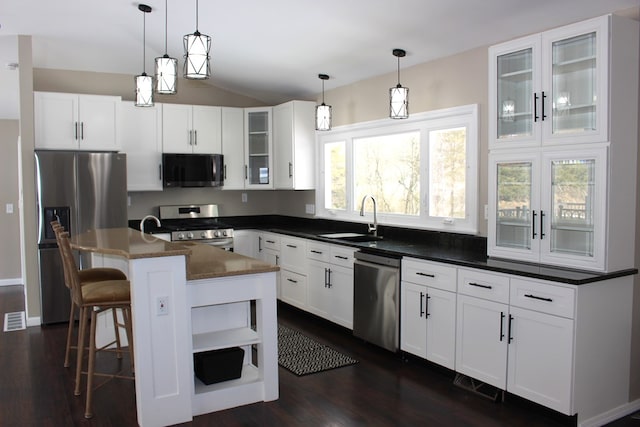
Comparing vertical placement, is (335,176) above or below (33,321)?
above

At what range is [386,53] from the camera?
187 inches

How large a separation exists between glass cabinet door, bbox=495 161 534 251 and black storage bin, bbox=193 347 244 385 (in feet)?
6.43

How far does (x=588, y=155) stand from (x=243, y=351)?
246 centimetres

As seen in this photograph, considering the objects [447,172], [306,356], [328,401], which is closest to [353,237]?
[447,172]

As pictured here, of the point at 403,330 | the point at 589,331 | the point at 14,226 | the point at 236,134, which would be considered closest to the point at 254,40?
the point at 236,134

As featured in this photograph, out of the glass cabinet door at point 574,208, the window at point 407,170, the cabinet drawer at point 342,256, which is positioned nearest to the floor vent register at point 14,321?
the cabinet drawer at point 342,256

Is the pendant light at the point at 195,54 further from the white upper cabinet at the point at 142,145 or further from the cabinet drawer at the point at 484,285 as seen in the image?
the white upper cabinet at the point at 142,145

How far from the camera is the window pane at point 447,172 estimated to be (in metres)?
4.48

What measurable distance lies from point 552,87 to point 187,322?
8.73ft

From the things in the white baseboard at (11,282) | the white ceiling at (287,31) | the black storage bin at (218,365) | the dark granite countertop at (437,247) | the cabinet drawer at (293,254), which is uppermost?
the white ceiling at (287,31)

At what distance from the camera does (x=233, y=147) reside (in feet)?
22.3

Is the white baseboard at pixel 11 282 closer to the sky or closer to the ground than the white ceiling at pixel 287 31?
closer to the ground

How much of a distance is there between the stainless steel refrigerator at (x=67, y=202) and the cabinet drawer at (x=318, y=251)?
2.04m

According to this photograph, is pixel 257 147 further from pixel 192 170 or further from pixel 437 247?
pixel 437 247
